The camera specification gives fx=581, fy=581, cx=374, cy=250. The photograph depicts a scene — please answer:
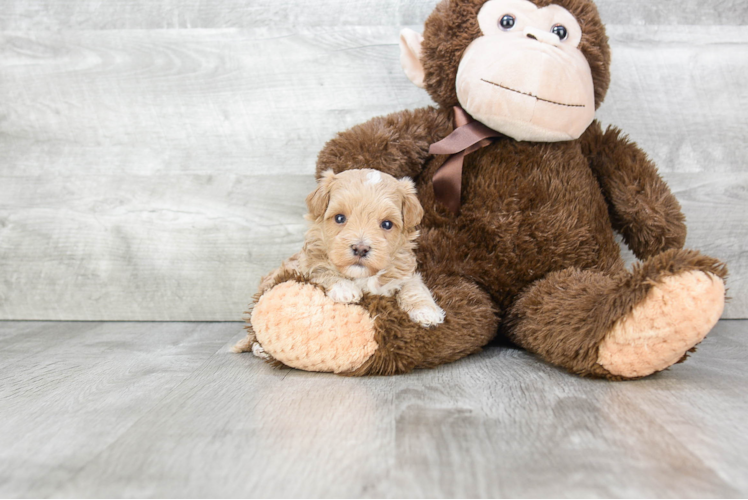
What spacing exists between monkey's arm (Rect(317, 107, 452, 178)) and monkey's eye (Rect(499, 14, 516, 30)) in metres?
0.19

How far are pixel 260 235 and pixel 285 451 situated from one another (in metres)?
0.84

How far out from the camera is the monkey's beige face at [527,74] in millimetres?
1038

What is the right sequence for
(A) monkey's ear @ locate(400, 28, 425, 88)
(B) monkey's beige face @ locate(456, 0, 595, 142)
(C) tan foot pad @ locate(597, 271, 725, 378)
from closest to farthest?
(C) tan foot pad @ locate(597, 271, 725, 378) → (B) monkey's beige face @ locate(456, 0, 595, 142) → (A) monkey's ear @ locate(400, 28, 425, 88)

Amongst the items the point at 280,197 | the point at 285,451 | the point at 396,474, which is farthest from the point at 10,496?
the point at 280,197

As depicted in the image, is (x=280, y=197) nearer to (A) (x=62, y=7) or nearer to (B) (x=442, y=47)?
(B) (x=442, y=47)

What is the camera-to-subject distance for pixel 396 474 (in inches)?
24.8

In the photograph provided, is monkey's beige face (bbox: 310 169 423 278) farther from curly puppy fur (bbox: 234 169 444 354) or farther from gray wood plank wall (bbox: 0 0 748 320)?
gray wood plank wall (bbox: 0 0 748 320)

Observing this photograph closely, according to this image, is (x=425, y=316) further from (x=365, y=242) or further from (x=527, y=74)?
(x=527, y=74)

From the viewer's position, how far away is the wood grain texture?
4.62 feet

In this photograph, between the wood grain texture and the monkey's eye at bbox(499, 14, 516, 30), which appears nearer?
the monkey's eye at bbox(499, 14, 516, 30)

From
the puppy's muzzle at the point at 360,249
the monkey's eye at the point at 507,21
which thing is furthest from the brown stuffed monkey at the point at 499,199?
the puppy's muzzle at the point at 360,249

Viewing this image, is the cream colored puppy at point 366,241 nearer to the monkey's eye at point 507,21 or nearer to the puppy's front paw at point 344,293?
the puppy's front paw at point 344,293

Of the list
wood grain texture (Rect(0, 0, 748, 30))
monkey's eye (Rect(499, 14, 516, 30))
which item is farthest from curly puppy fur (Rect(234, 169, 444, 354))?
wood grain texture (Rect(0, 0, 748, 30))

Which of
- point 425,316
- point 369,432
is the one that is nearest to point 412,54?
point 425,316
